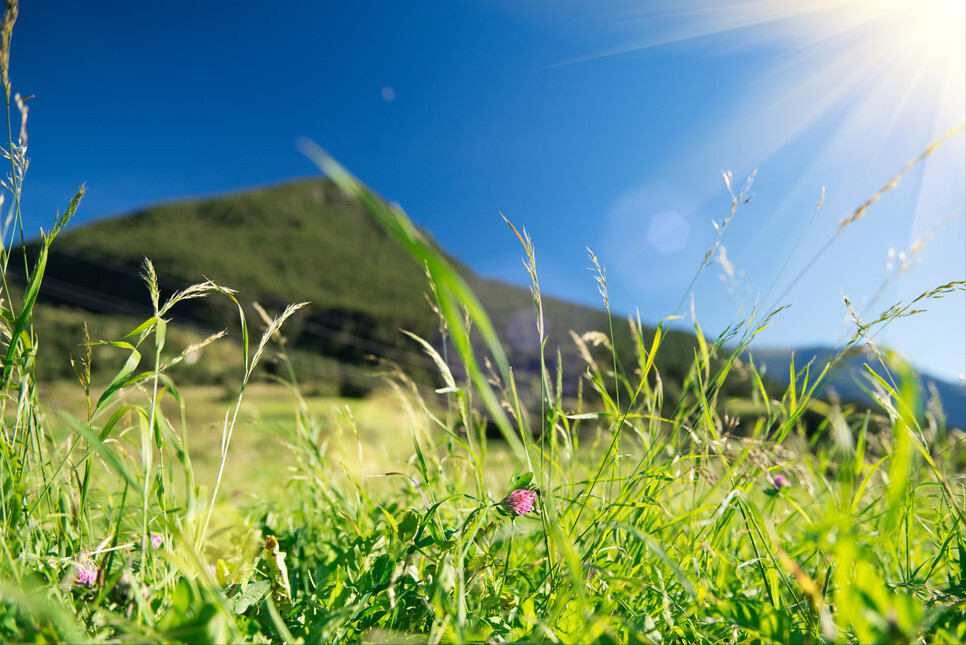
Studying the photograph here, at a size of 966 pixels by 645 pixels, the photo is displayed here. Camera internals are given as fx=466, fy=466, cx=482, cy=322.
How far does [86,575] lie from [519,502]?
2.11ft

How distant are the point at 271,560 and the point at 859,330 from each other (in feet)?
3.47

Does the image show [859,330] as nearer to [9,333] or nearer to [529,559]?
[529,559]

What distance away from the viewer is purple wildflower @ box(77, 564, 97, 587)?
0.67 metres

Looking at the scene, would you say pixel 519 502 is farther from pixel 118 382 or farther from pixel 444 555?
pixel 118 382

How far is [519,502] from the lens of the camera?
0.75 meters

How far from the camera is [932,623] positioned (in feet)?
2.11

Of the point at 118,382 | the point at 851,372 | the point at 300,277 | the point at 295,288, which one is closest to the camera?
the point at 118,382

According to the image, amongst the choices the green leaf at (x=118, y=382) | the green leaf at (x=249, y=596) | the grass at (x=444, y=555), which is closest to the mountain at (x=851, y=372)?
the grass at (x=444, y=555)

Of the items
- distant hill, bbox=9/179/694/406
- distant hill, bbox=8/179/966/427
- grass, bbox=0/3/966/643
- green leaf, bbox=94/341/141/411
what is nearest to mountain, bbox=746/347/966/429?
grass, bbox=0/3/966/643

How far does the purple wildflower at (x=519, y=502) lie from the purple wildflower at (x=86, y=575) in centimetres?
60

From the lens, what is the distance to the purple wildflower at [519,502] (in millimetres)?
740

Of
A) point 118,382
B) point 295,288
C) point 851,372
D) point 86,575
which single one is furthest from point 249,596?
point 295,288

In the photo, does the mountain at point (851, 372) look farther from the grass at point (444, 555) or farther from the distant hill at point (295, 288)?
the distant hill at point (295, 288)

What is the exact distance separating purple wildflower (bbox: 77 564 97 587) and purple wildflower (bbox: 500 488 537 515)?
1.98 feet
